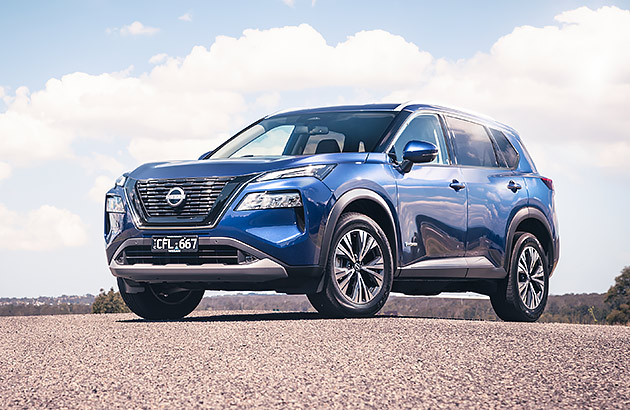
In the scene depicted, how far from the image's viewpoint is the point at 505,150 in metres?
10.6

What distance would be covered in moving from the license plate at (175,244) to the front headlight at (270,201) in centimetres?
55

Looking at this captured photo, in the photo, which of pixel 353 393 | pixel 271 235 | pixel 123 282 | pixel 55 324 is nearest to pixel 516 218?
pixel 271 235

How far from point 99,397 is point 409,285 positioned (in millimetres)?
4909

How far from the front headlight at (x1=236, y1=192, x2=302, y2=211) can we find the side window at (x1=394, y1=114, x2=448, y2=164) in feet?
5.28

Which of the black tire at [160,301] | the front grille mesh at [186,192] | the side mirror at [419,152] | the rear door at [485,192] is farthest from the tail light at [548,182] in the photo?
the front grille mesh at [186,192]

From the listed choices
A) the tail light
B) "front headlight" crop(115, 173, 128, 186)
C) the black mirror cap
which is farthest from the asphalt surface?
the tail light

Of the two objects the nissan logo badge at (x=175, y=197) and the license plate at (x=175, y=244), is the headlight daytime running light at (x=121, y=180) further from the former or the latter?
the license plate at (x=175, y=244)

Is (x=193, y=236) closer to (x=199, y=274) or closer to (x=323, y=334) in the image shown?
(x=199, y=274)

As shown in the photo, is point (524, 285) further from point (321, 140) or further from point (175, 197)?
point (175, 197)

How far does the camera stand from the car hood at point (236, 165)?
7.84 meters

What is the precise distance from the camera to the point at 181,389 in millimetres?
4730

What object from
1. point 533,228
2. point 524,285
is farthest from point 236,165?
point 533,228

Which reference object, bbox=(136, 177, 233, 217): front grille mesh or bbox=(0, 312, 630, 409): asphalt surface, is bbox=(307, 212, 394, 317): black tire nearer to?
bbox=(0, 312, 630, 409): asphalt surface

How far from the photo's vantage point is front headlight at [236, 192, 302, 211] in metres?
7.61
